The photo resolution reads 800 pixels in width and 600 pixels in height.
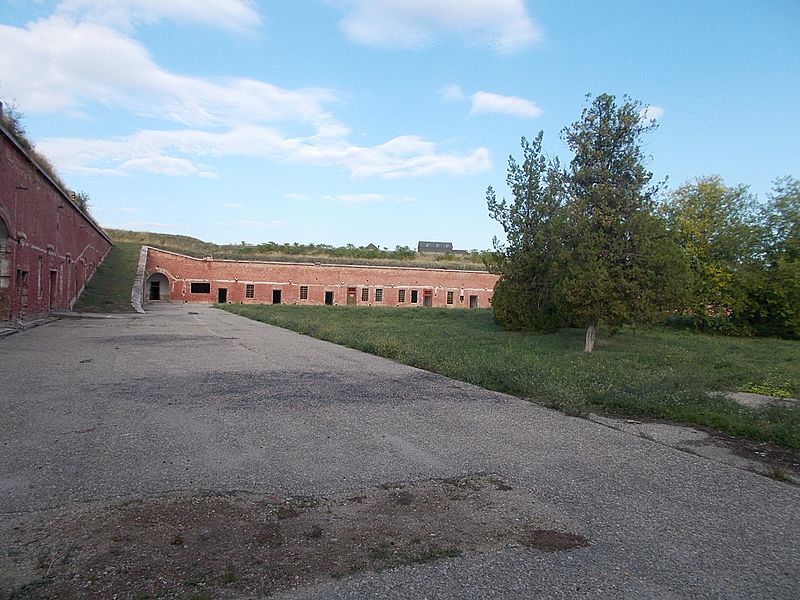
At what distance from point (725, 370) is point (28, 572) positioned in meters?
12.8

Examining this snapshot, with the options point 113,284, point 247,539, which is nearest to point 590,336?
point 247,539

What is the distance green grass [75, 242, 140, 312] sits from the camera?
100ft

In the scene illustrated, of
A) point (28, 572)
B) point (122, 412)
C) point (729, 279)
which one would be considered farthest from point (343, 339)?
point (729, 279)

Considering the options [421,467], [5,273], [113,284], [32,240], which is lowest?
[421,467]

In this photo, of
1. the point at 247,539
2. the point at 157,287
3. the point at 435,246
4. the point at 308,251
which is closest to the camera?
the point at 247,539

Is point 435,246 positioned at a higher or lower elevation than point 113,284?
higher

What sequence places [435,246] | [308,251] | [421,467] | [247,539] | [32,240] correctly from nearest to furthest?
[247,539]
[421,467]
[32,240]
[308,251]
[435,246]

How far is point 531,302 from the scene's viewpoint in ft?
76.2

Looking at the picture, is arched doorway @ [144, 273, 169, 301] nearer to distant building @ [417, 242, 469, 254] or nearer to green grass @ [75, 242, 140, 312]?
green grass @ [75, 242, 140, 312]

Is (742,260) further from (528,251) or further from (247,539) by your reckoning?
(247,539)

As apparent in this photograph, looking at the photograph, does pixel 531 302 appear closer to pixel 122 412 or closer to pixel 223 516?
pixel 122 412

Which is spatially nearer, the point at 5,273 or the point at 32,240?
the point at 5,273

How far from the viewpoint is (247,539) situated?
3.55 metres

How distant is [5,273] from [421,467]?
18257 mm
